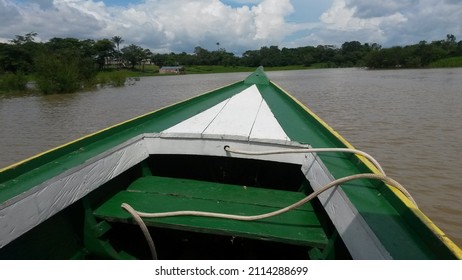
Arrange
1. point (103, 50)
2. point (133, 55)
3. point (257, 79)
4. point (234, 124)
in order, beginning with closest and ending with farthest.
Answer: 1. point (234, 124)
2. point (257, 79)
3. point (103, 50)
4. point (133, 55)

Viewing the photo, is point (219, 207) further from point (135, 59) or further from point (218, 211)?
point (135, 59)

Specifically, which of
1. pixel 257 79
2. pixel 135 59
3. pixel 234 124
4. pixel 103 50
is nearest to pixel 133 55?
pixel 135 59

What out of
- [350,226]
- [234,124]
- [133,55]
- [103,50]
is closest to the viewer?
[350,226]

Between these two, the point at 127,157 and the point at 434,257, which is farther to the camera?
the point at 127,157

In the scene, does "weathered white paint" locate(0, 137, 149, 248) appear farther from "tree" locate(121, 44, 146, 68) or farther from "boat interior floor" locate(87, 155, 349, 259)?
"tree" locate(121, 44, 146, 68)

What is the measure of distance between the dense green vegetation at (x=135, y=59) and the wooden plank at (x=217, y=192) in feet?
74.5

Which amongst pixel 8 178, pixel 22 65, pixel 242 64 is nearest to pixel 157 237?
pixel 8 178

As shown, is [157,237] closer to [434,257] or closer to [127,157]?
[127,157]

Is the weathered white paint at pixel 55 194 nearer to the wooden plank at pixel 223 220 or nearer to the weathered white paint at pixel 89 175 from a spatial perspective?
the weathered white paint at pixel 89 175

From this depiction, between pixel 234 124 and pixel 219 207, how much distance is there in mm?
1046

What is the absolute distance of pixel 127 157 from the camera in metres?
2.30

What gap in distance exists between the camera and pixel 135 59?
7875 centimetres

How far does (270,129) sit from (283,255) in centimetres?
106
